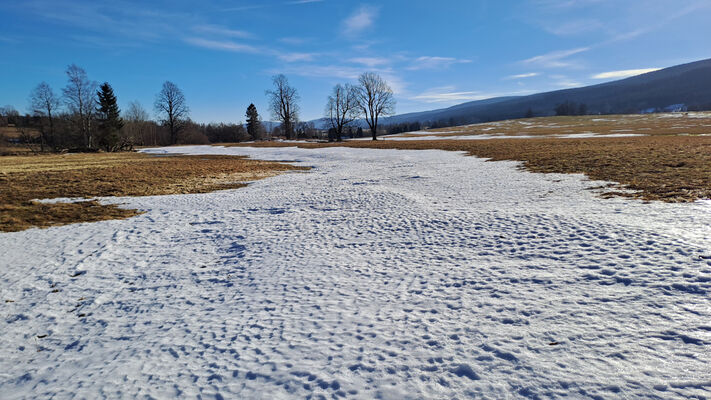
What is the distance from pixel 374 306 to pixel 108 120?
66.3 meters

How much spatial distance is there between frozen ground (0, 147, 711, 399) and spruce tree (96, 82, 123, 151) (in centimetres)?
5535

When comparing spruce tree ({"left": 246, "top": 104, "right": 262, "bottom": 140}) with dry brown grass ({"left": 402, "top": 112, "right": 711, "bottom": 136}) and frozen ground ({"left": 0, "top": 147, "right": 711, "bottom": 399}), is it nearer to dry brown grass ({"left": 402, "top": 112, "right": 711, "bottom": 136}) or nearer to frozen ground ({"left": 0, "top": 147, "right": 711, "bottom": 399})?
dry brown grass ({"left": 402, "top": 112, "right": 711, "bottom": 136})

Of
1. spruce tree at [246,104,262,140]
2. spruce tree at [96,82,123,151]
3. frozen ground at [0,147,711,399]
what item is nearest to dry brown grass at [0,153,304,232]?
frozen ground at [0,147,711,399]

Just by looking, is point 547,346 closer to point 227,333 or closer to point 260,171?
point 227,333

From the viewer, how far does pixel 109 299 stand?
19.6 feet

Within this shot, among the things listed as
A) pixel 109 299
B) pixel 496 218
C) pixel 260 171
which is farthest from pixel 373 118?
pixel 109 299

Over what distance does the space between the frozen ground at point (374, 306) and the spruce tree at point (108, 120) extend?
55.4m

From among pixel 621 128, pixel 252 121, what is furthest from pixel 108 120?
pixel 621 128

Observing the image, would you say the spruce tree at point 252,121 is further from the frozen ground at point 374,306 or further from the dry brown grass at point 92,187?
the frozen ground at point 374,306

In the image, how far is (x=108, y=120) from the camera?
178 ft

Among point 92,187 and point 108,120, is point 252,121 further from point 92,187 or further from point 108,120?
point 92,187

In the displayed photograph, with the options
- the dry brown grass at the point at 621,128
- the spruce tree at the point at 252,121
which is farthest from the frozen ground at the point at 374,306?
the spruce tree at the point at 252,121

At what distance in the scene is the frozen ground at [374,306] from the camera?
3576 millimetres

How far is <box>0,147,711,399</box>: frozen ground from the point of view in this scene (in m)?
3.58
